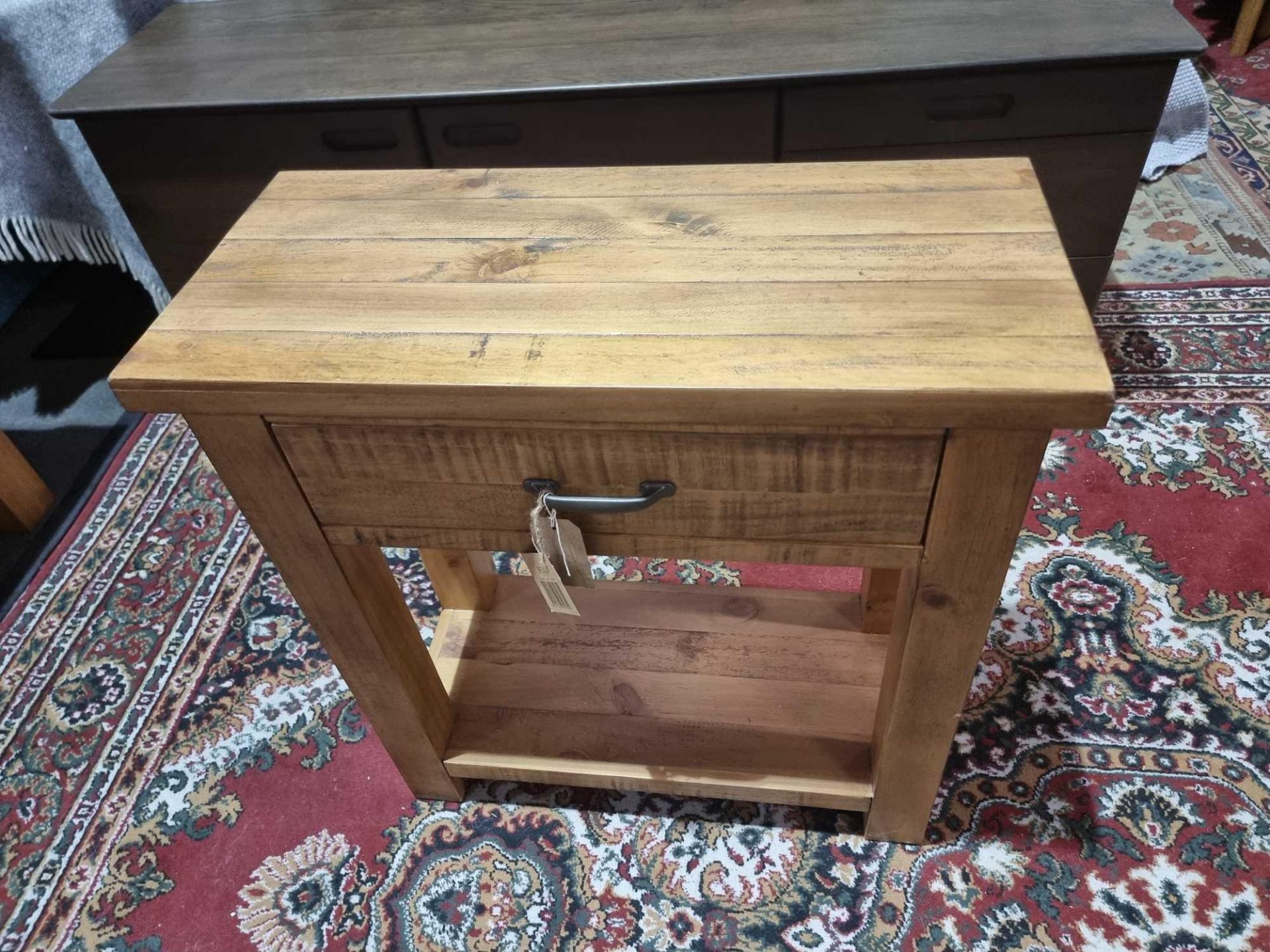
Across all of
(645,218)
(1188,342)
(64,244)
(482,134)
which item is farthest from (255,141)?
(1188,342)

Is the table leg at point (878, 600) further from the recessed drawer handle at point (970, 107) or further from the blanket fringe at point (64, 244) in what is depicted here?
the blanket fringe at point (64, 244)

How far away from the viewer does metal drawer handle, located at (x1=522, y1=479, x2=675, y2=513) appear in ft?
2.15

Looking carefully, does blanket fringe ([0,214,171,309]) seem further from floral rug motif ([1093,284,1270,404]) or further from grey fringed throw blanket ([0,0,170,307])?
floral rug motif ([1093,284,1270,404])

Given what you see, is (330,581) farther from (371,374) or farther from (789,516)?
(789,516)

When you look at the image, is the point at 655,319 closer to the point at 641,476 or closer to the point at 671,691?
the point at 641,476

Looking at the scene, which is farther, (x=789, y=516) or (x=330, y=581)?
(x=330, y=581)

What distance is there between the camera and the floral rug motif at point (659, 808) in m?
0.94

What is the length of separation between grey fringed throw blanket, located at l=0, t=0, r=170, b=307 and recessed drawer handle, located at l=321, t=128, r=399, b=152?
487mm

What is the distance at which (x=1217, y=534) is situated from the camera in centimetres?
126

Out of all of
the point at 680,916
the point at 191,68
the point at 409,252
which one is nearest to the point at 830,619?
the point at 680,916

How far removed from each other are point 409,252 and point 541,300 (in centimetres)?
15

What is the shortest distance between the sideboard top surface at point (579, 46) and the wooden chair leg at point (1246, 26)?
56.9 inches

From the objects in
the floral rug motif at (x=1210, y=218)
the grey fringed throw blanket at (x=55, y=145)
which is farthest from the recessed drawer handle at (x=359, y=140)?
the floral rug motif at (x=1210, y=218)

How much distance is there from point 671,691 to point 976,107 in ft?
2.95
